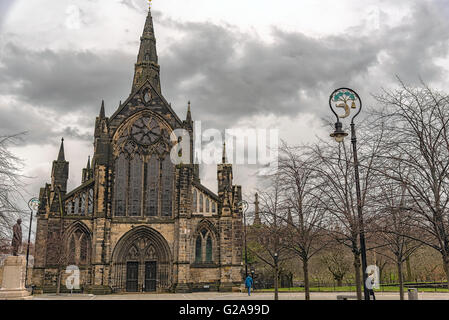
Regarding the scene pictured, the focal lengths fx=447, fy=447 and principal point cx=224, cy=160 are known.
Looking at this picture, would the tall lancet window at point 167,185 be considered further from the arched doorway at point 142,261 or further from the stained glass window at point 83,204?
the stained glass window at point 83,204

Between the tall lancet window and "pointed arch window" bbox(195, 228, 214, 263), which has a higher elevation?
the tall lancet window

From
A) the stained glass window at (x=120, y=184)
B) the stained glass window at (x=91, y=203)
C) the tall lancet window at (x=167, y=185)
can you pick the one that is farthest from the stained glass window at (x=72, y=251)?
the tall lancet window at (x=167, y=185)

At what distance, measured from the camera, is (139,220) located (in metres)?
35.7

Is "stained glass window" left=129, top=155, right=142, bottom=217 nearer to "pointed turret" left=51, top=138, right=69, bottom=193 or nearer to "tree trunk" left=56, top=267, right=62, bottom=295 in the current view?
"pointed turret" left=51, top=138, right=69, bottom=193

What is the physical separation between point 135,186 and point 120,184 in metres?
1.22

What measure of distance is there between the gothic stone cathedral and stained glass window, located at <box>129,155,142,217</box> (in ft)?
0.26

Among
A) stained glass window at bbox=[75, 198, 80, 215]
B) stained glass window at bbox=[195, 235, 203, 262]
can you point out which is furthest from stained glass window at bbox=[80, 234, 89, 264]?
stained glass window at bbox=[195, 235, 203, 262]

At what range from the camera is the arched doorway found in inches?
1384

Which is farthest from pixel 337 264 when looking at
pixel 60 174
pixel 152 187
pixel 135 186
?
pixel 60 174

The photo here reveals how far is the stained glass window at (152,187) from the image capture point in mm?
36312

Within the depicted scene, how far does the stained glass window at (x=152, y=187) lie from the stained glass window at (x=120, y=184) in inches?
73.0
